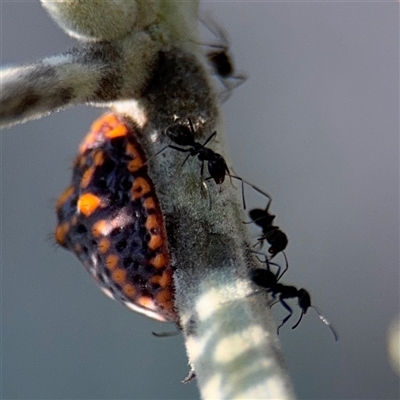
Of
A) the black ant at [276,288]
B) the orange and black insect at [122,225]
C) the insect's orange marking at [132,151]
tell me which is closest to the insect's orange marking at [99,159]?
the orange and black insect at [122,225]

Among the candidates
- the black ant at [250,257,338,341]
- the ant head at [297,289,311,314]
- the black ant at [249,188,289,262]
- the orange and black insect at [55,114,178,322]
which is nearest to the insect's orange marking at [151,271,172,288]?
the orange and black insect at [55,114,178,322]

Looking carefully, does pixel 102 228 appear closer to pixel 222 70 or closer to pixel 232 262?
pixel 232 262

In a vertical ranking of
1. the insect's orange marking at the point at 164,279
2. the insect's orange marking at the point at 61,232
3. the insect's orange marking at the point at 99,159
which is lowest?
the insect's orange marking at the point at 164,279

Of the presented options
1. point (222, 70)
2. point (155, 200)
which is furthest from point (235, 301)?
point (222, 70)

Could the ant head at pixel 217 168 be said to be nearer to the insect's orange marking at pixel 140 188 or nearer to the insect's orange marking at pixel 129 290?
the insect's orange marking at pixel 140 188

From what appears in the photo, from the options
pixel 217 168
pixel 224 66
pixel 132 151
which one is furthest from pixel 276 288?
pixel 224 66

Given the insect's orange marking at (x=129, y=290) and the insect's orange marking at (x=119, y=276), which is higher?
the insect's orange marking at (x=119, y=276)

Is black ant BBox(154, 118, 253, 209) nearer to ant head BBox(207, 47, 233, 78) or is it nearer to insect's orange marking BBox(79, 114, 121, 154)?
insect's orange marking BBox(79, 114, 121, 154)
